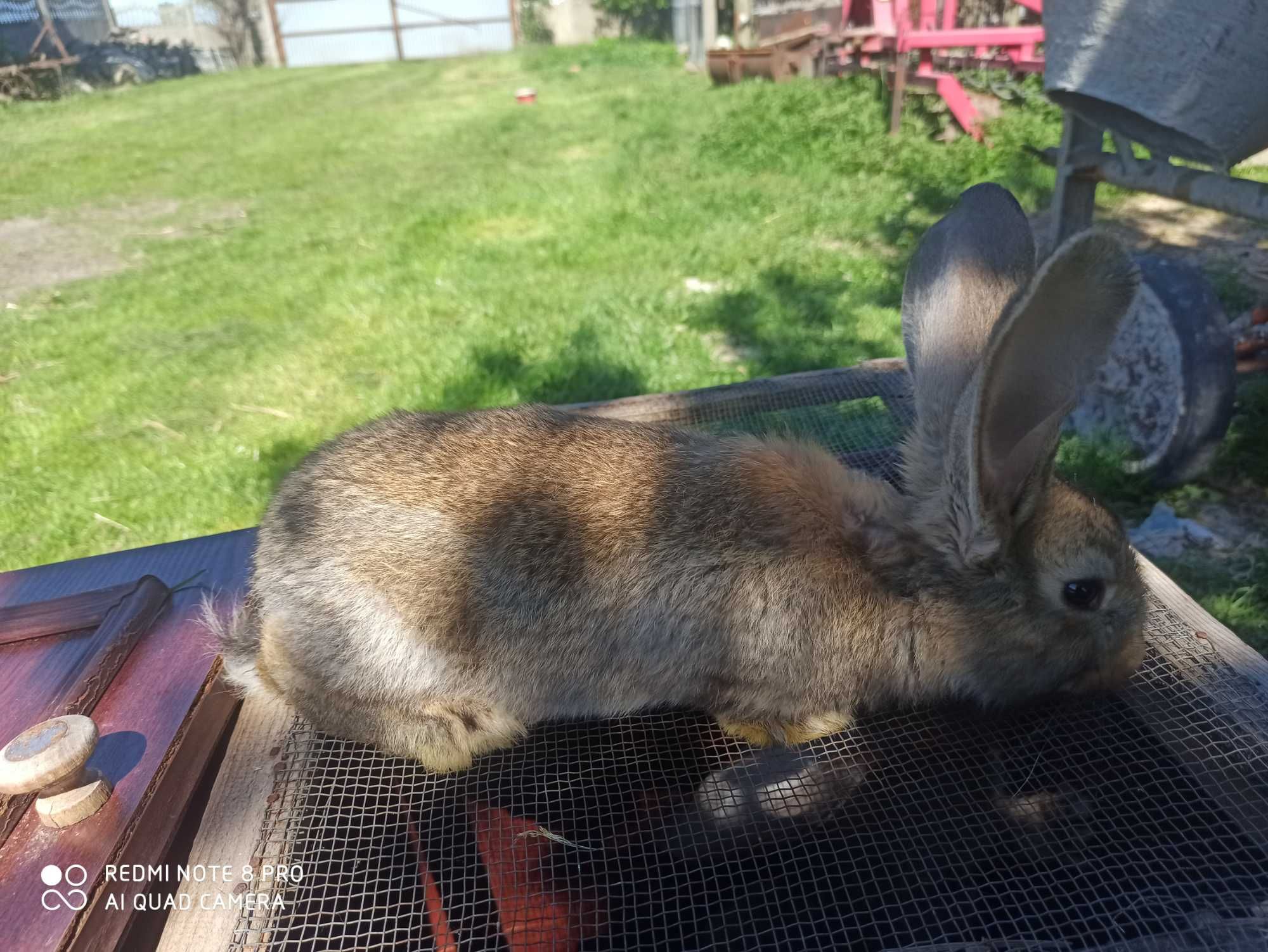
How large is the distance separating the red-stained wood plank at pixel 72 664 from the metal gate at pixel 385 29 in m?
24.6

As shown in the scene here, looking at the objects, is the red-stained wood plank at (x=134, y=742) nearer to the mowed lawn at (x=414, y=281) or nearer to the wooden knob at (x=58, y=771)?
the wooden knob at (x=58, y=771)

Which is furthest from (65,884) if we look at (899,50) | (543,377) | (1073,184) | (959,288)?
(899,50)

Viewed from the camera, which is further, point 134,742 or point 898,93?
point 898,93

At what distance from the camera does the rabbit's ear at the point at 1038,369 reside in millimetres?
1500

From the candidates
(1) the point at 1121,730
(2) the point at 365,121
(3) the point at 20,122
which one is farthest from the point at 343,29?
(1) the point at 1121,730

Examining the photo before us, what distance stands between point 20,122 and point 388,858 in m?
17.1

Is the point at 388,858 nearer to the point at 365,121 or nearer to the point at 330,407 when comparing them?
the point at 330,407

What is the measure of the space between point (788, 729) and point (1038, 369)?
36.2 inches

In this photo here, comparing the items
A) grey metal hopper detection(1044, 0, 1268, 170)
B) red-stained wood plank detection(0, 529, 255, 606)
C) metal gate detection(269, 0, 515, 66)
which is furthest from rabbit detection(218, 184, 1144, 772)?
metal gate detection(269, 0, 515, 66)

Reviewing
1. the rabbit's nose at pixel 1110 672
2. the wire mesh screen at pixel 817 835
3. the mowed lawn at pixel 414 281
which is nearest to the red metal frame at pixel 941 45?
the mowed lawn at pixel 414 281

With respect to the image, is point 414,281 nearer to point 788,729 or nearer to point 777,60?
point 788,729

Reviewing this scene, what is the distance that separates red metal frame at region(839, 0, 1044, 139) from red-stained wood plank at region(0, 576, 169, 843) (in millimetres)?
7598

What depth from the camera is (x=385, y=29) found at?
2389cm

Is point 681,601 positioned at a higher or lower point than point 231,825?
higher
